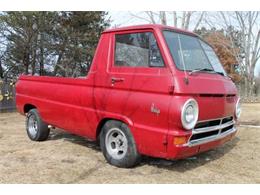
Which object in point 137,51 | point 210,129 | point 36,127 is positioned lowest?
point 36,127

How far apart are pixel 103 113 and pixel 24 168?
1.49 m

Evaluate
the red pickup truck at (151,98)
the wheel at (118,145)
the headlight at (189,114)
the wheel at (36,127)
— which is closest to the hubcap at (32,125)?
the wheel at (36,127)

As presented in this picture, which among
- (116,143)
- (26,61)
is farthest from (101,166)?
(26,61)

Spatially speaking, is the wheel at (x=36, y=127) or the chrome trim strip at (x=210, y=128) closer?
the chrome trim strip at (x=210, y=128)

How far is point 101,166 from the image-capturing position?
213 inches

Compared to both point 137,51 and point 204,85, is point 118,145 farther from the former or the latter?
point 204,85

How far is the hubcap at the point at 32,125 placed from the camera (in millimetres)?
7528

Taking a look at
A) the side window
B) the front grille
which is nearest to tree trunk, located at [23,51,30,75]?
the side window

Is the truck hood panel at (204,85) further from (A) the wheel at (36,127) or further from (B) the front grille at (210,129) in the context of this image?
(A) the wheel at (36,127)

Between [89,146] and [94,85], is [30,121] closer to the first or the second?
[89,146]

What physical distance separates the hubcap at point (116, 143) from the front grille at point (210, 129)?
1070 millimetres

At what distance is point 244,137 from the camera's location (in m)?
8.09

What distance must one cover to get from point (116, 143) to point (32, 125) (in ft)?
9.80

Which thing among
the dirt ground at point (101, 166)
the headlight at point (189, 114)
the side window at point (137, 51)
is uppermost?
the side window at point (137, 51)
